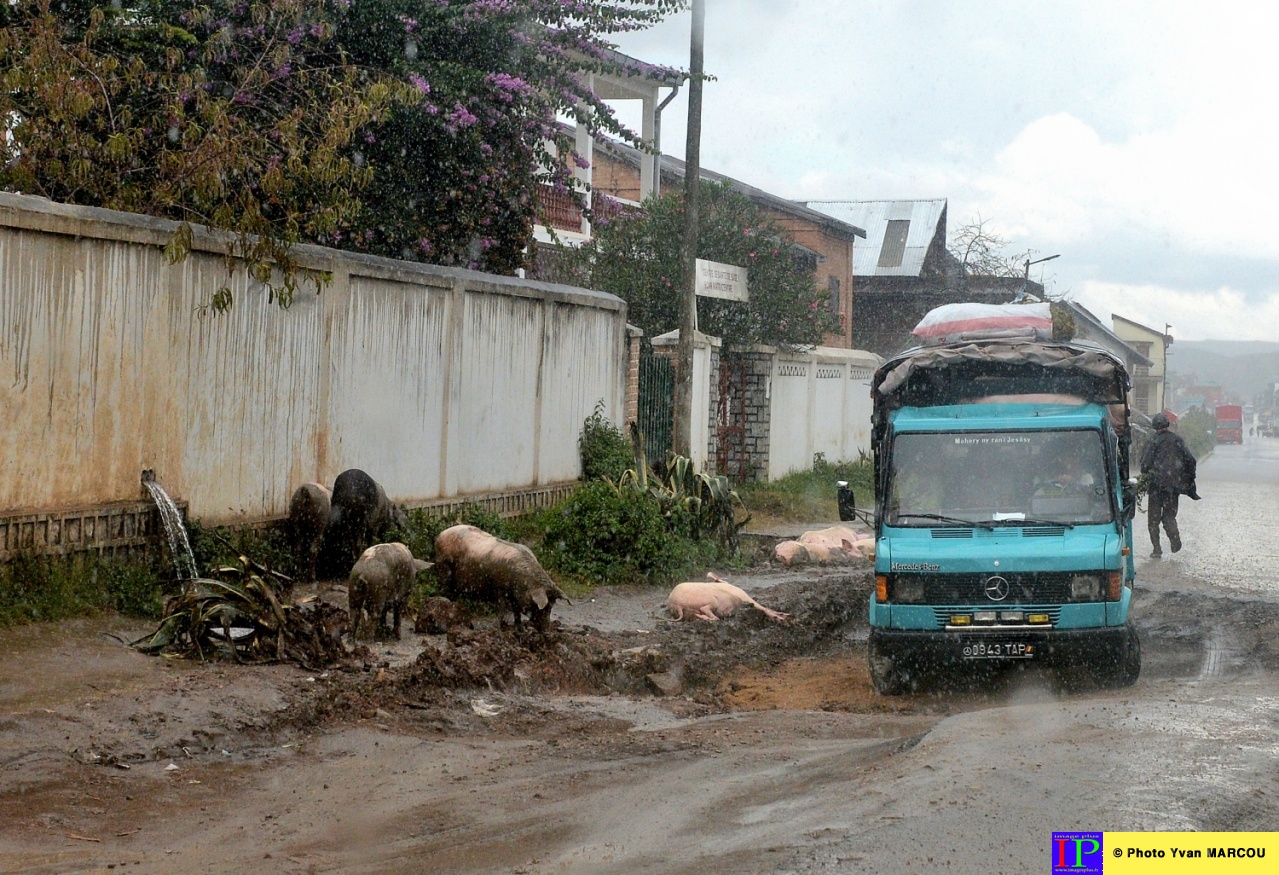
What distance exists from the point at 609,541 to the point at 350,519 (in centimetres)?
319

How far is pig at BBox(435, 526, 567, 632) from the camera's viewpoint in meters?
9.98

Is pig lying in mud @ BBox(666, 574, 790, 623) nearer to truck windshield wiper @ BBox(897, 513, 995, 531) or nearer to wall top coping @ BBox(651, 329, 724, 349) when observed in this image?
truck windshield wiper @ BBox(897, 513, 995, 531)

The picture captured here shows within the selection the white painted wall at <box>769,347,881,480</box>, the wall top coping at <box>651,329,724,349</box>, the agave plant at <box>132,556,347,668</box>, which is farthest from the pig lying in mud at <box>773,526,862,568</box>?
the agave plant at <box>132,556,347,668</box>

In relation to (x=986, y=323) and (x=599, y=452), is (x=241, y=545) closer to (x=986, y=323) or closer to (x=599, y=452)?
(x=599, y=452)

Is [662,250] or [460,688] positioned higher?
[662,250]

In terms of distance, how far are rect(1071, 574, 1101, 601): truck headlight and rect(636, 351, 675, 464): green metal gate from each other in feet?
30.2

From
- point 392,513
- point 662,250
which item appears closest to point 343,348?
point 392,513

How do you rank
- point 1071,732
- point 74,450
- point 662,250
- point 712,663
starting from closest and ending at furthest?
point 1071,732 → point 74,450 → point 712,663 → point 662,250

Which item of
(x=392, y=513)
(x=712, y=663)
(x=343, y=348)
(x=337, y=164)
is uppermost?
(x=337, y=164)

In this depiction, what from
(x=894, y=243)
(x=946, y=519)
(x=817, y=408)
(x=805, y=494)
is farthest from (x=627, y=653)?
(x=894, y=243)

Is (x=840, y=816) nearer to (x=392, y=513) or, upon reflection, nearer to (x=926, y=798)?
(x=926, y=798)

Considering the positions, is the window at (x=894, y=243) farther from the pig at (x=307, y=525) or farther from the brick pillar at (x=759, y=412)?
the pig at (x=307, y=525)

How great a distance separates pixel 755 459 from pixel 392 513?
37.5 ft

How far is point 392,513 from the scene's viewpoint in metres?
11.4
